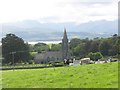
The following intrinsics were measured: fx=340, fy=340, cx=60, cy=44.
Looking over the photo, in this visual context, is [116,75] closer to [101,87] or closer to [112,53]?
[101,87]

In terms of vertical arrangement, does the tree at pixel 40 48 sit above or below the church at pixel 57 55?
above

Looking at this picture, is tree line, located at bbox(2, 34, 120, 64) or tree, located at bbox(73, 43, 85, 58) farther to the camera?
tree, located at bbox(73, 43, 85, 58)

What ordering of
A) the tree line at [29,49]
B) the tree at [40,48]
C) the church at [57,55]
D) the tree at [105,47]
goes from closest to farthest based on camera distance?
1. the tree line at [29,49]
2. the tree at [105,47]
3. the church at [57,55]
4. the tree at [40,48]

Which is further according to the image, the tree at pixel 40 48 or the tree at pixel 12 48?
the tree at pixel 40 48

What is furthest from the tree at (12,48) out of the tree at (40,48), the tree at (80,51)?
the tree at (40,48)

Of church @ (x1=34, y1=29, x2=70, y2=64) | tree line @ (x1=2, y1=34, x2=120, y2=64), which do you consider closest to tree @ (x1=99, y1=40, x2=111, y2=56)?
tree line @ (x1=2, y1=34, x2=120, y2=64)

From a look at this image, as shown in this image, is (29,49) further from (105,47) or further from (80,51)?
(105,47)

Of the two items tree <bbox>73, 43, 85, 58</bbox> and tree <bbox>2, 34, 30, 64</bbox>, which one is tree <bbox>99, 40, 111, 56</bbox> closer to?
tree <bbox>73, 43, 85, 58</bbox>

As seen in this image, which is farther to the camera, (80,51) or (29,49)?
(80,51)

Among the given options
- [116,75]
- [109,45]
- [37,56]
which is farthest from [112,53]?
A: [116,75]

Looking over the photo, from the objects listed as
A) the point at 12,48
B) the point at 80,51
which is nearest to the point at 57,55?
the point at 80,51

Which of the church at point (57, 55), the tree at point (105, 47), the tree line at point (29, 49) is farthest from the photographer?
the church at point (57, 55)

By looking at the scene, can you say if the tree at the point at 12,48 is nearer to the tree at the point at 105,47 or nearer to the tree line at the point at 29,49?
the tree line at the point at 29,49

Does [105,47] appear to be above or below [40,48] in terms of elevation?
below
